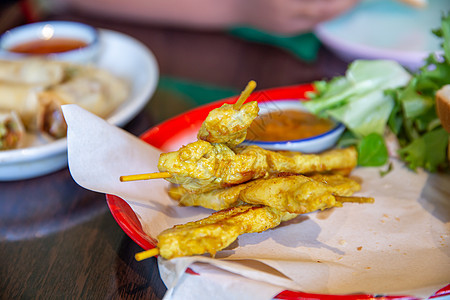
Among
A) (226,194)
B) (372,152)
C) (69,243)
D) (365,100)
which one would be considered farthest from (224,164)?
(365,100)

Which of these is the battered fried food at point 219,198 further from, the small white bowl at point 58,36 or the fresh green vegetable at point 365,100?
the small white bowl at point 58,36

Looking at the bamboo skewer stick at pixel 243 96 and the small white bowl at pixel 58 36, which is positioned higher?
the bamboo skewer stick at pixel 243 96

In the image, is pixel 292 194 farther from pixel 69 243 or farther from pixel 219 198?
pixel 69 243

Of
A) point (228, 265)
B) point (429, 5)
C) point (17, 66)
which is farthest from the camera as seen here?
point (429, 5)

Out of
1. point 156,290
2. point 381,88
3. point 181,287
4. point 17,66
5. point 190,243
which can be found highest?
point 381,88

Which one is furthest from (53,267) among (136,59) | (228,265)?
(136,59)

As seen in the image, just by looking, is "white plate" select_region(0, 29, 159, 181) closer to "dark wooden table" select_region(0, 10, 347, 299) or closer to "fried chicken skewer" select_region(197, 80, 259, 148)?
"dark wooden table" select_region(0, 10, 347, 299)

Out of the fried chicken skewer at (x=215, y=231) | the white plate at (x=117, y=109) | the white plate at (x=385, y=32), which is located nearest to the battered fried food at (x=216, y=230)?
the fried chicken skewer at (x=215, y=231)

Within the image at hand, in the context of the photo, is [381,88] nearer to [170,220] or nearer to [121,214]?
[170,220]
